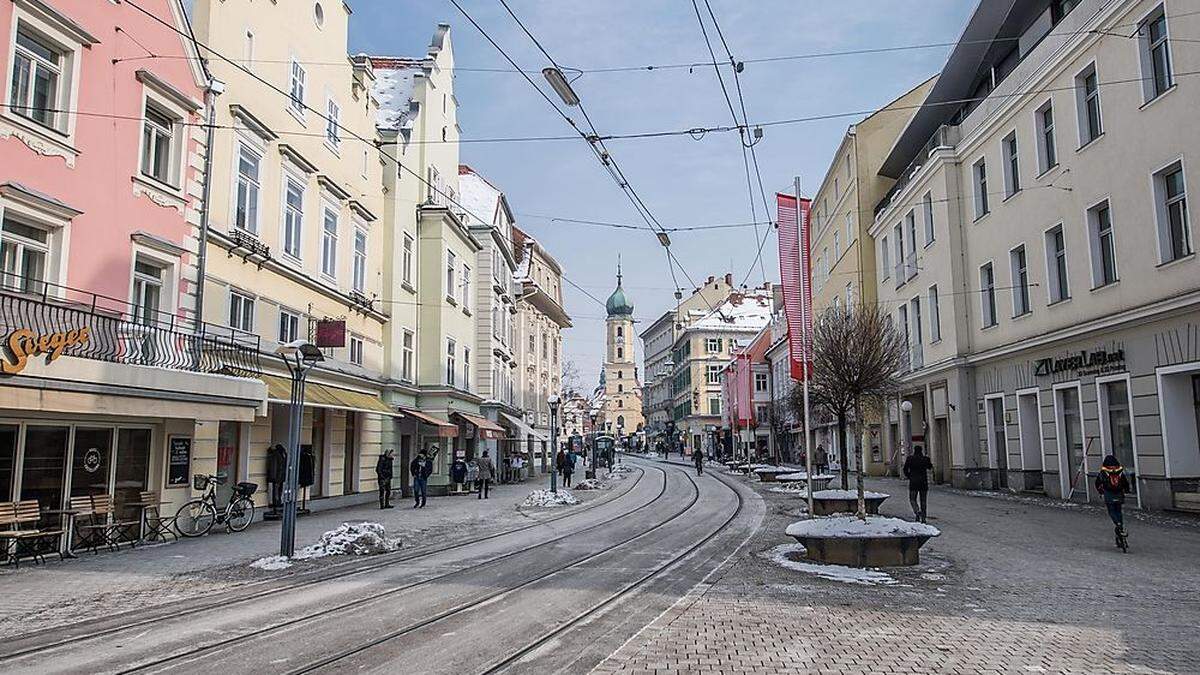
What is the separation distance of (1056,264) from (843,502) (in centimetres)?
1027

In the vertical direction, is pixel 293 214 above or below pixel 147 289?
above

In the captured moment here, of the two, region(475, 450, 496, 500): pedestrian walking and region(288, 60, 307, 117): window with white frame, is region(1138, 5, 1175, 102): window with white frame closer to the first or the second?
region(288, 60, 307, 117): window with white frame

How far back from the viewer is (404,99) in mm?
32688

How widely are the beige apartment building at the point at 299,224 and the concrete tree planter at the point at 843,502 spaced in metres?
11.7

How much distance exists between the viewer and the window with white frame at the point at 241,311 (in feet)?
62.5

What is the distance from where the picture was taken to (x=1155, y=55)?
18234 millimetres

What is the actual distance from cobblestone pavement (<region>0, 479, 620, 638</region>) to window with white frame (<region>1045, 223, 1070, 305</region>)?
15479mm

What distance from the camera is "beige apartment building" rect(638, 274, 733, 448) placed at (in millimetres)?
108625

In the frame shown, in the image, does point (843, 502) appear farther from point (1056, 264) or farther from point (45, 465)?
point (45, 465)

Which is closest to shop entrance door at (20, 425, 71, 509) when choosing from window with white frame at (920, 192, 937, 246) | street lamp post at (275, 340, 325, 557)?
street lamp post at (275, 340, 325, 557)

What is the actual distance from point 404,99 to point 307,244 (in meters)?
11.8

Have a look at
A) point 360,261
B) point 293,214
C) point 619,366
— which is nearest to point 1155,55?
point 293,214

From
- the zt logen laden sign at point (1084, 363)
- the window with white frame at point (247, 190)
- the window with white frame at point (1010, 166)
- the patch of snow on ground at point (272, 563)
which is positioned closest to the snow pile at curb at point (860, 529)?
the patch of snow on ground at point (272, 563)

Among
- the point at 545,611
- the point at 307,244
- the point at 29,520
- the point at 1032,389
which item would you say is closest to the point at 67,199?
the point at 29,520
